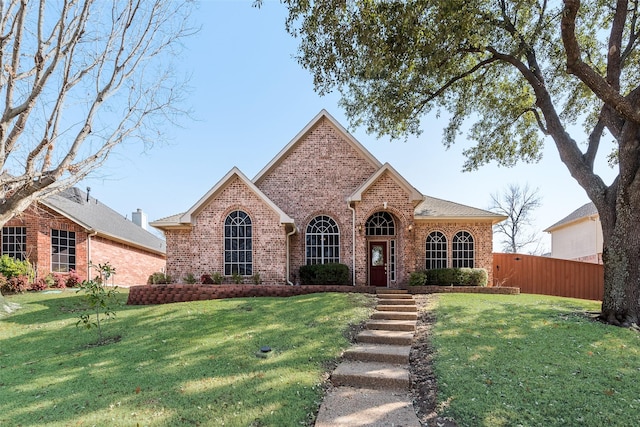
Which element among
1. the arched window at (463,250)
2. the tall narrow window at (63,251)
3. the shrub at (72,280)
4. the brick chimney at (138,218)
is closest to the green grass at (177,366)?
the shrub at (72,280)

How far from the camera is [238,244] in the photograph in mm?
13383

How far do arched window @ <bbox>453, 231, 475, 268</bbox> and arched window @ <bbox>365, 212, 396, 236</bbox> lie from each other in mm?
2995

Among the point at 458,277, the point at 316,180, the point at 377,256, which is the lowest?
the point at 458,277

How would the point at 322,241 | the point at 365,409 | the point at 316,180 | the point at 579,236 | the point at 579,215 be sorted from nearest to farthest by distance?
1. the point at 365,409
2. the point at 322,241
3. the point at 316,180
4. the point at 579,236
5. the point at 579,215

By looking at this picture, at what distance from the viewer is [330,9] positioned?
8.08 metres

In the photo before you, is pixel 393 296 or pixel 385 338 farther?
pixel 393 296

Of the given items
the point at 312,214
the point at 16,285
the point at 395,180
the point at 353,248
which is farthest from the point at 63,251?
the point at 395,180

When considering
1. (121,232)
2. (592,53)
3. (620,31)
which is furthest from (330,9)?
(121,232)

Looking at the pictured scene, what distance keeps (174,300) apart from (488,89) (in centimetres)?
1367

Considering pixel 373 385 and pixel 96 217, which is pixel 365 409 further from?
pixel 96 217

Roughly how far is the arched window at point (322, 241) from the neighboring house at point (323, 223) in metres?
0.04

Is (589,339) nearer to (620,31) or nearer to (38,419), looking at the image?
(620,31)

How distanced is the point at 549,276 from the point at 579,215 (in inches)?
357

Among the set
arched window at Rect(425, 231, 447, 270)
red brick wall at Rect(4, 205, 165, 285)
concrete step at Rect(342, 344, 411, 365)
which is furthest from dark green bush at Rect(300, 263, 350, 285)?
red brick wall at Rect(4, 205, 165, 285)
